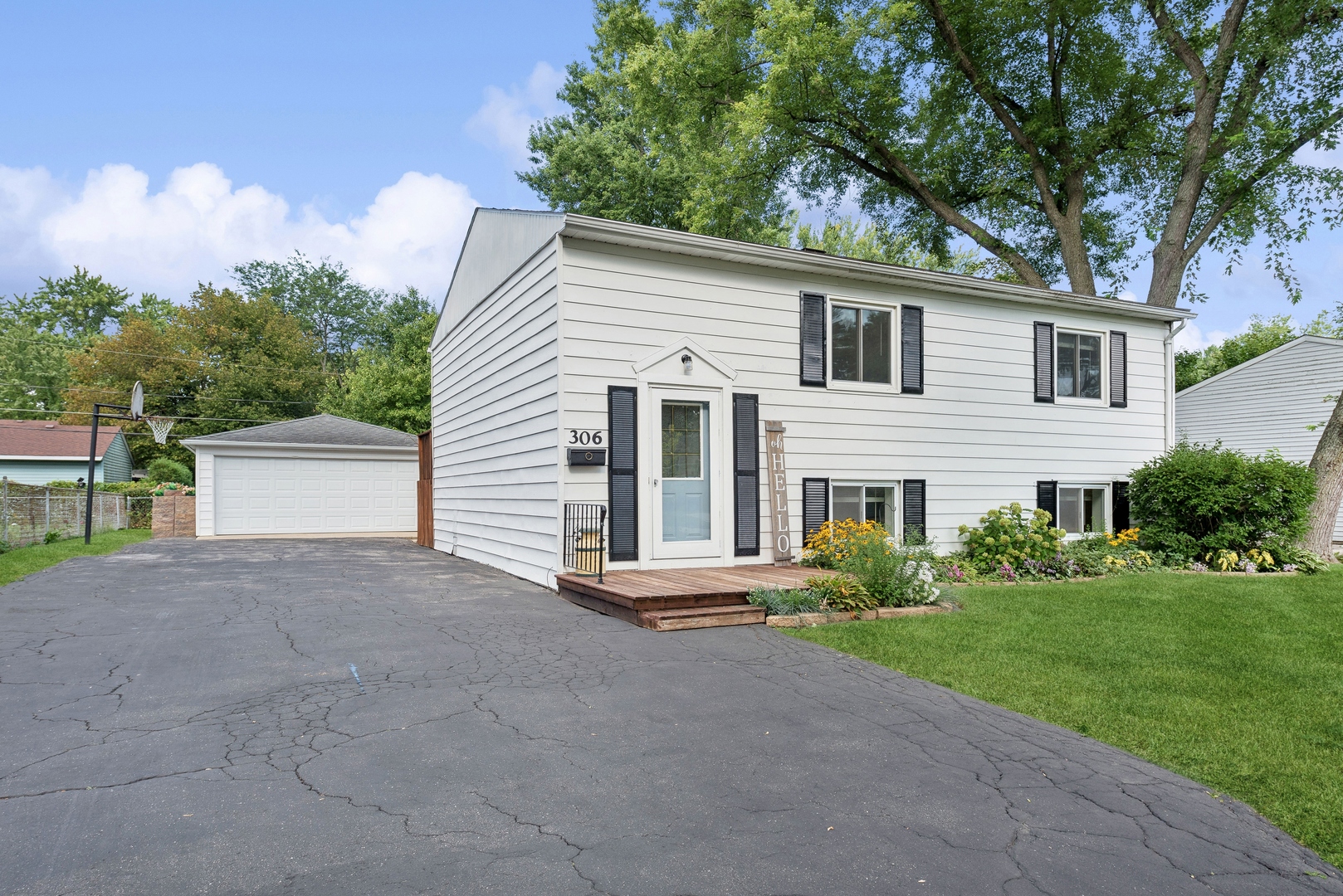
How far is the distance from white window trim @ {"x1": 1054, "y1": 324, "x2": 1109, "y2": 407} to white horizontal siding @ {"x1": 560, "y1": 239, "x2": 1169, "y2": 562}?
0.22ft

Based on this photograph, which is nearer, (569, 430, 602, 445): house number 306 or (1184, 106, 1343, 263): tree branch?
(569, 430, 602, 445): house number 306

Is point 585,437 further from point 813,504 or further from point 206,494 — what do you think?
point 206,494

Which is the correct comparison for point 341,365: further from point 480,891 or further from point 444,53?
point 480,891

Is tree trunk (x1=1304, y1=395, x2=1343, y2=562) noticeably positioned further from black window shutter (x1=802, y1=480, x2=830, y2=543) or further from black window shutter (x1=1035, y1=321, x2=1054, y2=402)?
black window shutter (x1=802, y1=480, x2=830, y2=543)

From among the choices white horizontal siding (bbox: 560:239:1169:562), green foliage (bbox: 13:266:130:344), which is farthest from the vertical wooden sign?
green foliage (bbox: 13:266:130:344)

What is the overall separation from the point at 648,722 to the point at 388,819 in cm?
157

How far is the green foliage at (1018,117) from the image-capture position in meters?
16.7

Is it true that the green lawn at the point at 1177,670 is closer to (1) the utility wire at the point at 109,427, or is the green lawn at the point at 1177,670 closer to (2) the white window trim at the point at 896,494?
(2) the white window trim at the point at 896,494

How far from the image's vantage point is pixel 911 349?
10828 mm

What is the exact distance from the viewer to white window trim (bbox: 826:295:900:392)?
10.2m

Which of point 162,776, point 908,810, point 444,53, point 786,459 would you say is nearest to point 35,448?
point 444,53

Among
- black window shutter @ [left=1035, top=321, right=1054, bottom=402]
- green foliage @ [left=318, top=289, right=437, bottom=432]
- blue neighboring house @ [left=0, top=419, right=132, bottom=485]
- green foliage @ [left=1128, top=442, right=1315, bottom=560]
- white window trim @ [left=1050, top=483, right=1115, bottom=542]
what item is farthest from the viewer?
blue neighboring house @ [left=0, top=419, right=132, bottom=485]

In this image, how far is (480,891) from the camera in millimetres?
2410

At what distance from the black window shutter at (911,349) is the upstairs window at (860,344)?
176 millimetres
